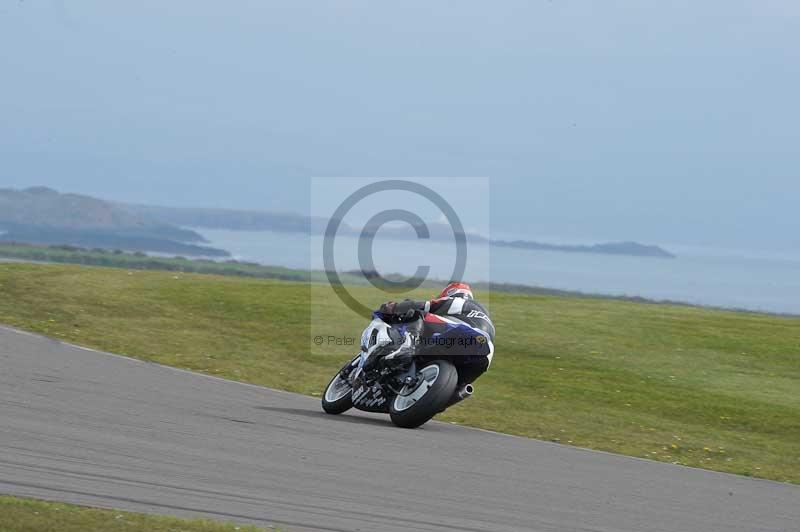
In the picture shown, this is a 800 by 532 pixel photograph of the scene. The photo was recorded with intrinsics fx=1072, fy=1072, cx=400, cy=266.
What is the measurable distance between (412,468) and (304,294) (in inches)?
674

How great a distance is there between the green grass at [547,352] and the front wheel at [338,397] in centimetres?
187

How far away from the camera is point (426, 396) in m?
11.5

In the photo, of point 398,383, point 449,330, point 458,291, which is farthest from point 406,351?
point 458,291

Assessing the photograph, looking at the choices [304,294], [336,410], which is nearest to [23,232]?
[304,294]

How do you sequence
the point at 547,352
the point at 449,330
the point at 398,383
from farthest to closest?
the point at 547,352 < the point at 398,383 < the point at 449,330

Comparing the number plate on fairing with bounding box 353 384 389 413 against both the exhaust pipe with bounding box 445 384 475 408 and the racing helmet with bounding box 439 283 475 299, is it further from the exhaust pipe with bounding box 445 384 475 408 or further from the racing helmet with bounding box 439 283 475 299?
the racing helmet with bounding box 439 283 475 299

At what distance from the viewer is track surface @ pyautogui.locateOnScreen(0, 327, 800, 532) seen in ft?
23.2

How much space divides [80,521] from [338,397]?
6499mm

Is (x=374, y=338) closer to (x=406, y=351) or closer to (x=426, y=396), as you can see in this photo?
(x=406, y=351)

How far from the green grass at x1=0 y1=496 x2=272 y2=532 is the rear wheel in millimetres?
6036

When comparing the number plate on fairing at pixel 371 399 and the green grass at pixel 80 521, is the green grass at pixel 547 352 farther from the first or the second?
the green grass at pixel 80 521

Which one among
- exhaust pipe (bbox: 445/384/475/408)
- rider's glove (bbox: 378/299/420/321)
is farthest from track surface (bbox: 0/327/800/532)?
rider's glove (bbox: 378/299/420/321)

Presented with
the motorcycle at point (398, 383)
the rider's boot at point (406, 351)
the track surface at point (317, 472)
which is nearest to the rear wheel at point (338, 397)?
the motorcycle at point (398, 383)

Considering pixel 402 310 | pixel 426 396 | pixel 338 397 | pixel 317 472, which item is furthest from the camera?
pixel 338 397
